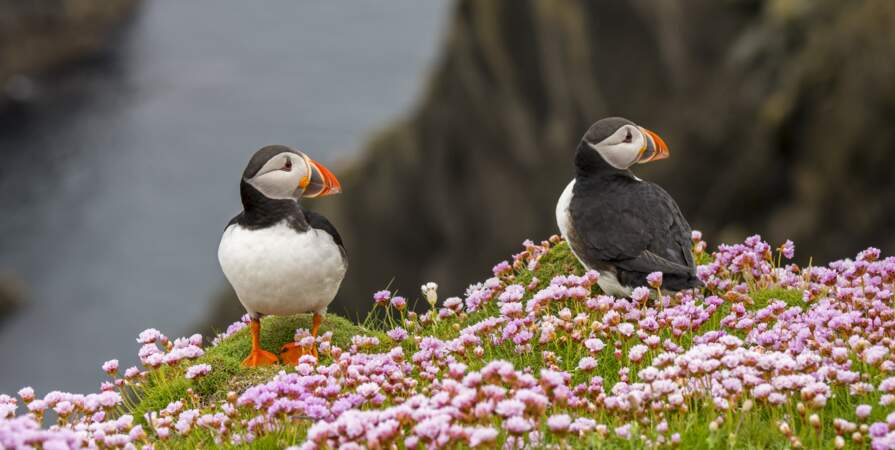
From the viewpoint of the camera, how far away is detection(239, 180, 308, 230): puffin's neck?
7.75 m

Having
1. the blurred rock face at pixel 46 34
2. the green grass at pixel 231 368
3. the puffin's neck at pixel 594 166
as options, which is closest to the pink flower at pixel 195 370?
the green grass at pixel 231 368

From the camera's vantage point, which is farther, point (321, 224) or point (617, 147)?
point (617, 147)

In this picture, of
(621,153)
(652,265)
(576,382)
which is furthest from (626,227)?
(576,382)

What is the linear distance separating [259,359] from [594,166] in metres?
2.93

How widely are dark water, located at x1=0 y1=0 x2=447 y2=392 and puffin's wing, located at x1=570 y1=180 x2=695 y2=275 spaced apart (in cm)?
4217

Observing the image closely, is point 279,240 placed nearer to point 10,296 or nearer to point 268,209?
point 268,209

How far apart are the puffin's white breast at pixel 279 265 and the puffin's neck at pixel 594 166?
209 cm

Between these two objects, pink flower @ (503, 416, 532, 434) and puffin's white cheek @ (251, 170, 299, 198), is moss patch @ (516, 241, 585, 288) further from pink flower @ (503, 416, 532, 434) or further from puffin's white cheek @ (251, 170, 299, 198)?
pink flower @ (503, 416, 532, 434)

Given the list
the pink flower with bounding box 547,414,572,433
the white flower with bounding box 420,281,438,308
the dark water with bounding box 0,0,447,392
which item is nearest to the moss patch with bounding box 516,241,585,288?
the white flower with bounding box 420,281,438,308

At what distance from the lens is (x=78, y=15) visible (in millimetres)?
95562

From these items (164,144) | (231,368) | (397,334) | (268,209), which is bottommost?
(231,368)

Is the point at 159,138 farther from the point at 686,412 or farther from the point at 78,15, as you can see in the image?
the point at 686,412

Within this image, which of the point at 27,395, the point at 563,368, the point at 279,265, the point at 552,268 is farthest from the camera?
the point at 552,268

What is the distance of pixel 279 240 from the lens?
303 inches
